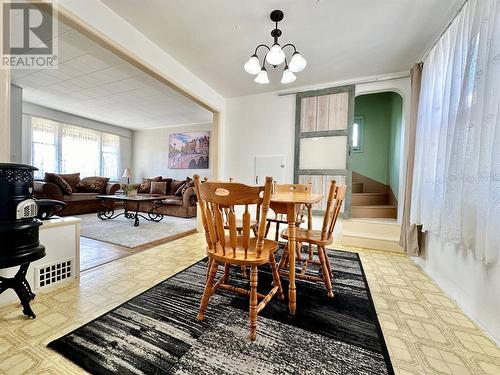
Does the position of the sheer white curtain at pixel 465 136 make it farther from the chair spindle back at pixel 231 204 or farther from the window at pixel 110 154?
the window at pixel 110 154

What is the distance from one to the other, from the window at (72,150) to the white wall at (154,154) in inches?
23.7

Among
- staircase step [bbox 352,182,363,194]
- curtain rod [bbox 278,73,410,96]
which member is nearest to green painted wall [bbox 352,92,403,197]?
staircase step [bbox 352,182,363,194]

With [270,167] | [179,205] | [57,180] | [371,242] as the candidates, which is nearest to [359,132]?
[270,167]

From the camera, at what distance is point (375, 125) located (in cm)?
422

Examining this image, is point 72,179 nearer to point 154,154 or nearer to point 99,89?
point 154,154

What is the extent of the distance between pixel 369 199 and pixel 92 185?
→ 261 inches

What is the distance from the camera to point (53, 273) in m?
1.71

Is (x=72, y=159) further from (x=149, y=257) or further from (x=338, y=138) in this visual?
(x=338, y=138)

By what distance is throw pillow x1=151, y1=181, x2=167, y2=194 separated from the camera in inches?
231

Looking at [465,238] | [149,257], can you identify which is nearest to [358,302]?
[465,238]

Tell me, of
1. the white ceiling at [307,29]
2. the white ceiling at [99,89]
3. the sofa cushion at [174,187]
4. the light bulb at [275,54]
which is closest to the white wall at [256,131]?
the white ceiling at [307,29]

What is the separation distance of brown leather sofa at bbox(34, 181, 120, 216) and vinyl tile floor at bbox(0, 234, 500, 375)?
3455 mm

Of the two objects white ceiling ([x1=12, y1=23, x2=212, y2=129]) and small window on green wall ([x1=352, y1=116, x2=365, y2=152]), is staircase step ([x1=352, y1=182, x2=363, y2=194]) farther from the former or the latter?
white ceiling ([x1=12, y1=23, x2=212, y2=129])

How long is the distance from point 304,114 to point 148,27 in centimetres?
235
